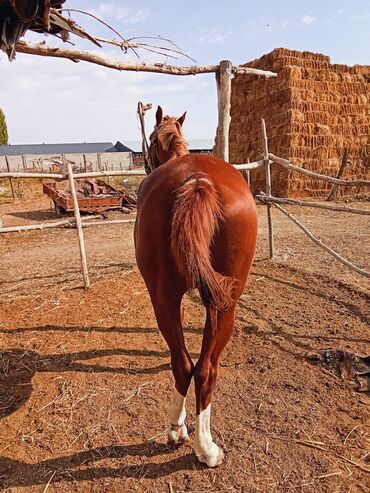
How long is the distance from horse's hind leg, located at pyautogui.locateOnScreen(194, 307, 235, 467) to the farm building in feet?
125

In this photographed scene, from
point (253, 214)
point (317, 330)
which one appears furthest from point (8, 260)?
point (253, 214)

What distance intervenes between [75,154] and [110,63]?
42.5 meters

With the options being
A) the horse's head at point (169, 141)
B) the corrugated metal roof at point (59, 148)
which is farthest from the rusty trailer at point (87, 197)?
the corrugated metal roof at point (59, 148)

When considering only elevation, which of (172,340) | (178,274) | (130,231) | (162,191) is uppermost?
(162,191)

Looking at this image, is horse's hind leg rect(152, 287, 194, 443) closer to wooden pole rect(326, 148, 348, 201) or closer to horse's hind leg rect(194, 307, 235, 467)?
horse's hind leg rect(194, 307, 235, 467)

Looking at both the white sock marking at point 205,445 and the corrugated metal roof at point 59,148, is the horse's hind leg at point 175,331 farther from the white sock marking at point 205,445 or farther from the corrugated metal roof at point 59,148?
the corrugated metal roof at point 59,148

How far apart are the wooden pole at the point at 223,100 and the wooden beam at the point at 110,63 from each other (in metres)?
0.09

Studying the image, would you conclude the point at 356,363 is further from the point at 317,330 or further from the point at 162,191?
the point at 162,191

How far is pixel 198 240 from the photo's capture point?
1.73 m

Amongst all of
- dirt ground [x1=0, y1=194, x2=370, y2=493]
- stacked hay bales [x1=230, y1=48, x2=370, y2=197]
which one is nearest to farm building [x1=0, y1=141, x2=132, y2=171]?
stacked hay bales [x1=230, y1=48, x2=370, y2=197]

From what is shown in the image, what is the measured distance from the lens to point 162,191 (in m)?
1.93

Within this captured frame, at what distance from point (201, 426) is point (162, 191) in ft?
4.17

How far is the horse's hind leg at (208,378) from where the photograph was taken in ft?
6.45

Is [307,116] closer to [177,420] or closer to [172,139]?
[172,139]
